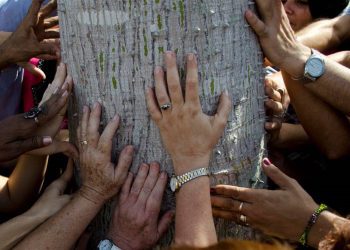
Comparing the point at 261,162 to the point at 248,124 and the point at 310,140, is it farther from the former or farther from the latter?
the point at 310,140

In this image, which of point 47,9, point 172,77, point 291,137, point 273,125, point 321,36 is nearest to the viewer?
point 172,77

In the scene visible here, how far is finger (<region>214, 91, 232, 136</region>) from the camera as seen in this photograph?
75.4 inches

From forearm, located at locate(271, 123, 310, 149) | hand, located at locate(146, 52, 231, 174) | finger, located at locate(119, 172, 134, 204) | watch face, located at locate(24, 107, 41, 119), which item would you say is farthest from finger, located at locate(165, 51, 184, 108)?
forearm, located at locate(271, 123, 310, 149)

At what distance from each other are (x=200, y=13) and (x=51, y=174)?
1.31 meters

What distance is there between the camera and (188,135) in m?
1.87

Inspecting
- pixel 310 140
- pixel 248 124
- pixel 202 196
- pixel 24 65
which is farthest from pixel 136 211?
pixel 24 65

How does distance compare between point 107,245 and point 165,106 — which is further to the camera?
point 107,245

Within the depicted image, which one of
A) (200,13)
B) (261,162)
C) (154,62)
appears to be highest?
(200,13)

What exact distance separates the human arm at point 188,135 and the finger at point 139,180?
0.17 metres

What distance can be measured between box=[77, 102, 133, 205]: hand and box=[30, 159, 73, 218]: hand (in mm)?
165

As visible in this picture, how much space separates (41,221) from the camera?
2.15 metres

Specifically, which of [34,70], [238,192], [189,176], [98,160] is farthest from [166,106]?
[34,70]

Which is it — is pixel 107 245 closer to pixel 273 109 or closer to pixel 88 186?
pixel 88 186

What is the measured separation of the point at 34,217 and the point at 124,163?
0.44 m
